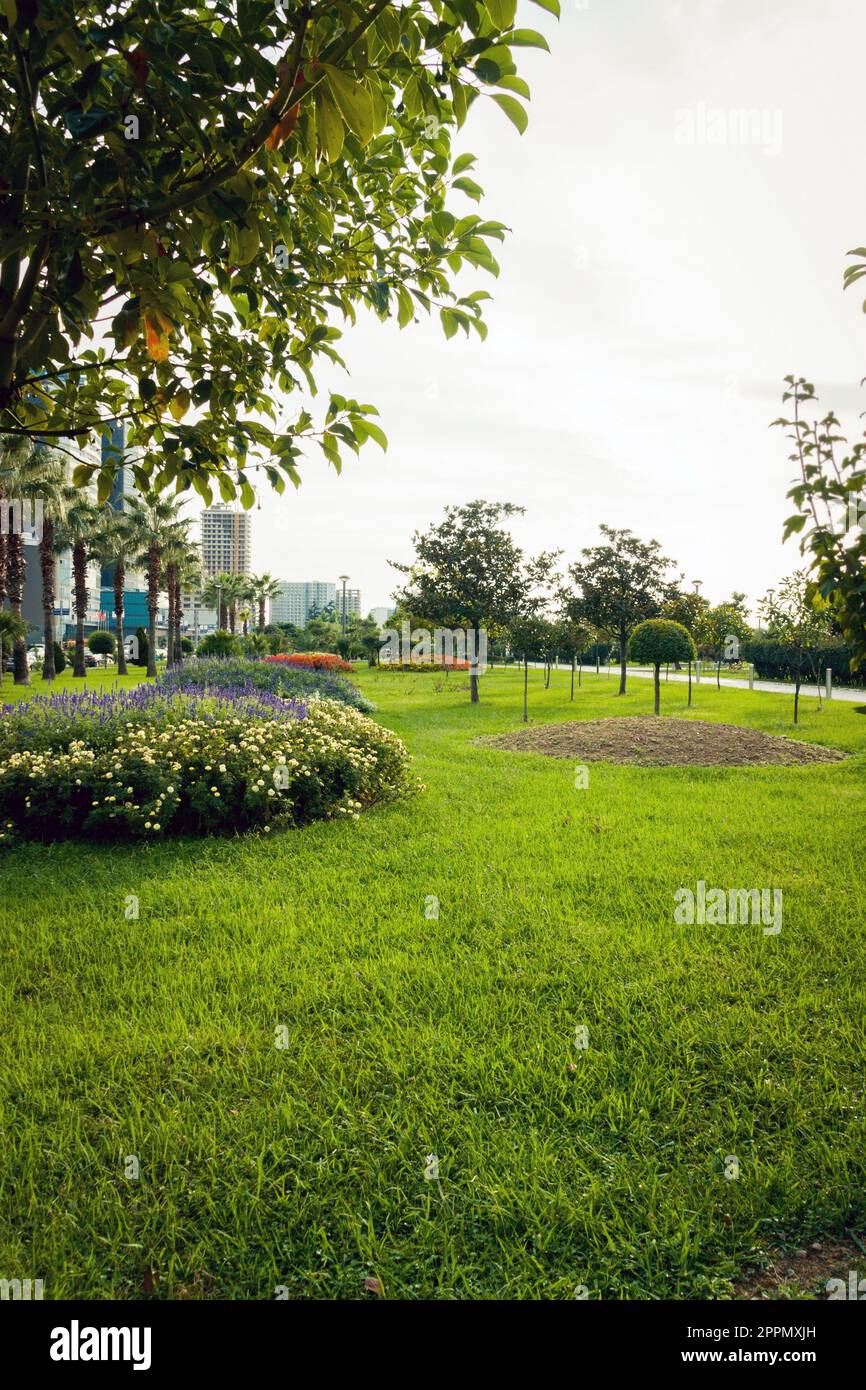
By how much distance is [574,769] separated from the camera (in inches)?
463

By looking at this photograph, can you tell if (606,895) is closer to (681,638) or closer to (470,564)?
(681,638)

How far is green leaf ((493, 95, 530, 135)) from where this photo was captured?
167 cm

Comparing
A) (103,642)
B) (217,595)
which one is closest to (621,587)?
(103,642)

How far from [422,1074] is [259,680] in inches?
487

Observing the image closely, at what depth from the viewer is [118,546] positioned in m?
45.2

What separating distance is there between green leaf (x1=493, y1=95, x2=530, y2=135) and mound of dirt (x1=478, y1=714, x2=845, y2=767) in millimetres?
11441

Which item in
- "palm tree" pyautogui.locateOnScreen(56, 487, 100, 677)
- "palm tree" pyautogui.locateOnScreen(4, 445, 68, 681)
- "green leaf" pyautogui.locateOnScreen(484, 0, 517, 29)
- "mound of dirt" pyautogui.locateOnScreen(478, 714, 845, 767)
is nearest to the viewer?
"green leaf" pyautogui.locateOnScreen(484, 0, 517, 29)

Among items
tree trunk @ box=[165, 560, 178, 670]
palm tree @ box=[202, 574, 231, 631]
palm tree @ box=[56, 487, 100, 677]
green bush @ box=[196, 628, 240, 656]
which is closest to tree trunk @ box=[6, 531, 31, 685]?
palm tree @ box=[56, 487, 100, 677]

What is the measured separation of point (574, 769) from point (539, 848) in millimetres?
5029

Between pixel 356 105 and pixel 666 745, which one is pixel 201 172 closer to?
pixel 356 105

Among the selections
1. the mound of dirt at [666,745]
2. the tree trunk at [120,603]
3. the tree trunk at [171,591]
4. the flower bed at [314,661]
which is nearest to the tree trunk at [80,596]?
the tree trunk at [120,603]

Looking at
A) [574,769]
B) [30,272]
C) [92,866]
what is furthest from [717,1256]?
[574,769]

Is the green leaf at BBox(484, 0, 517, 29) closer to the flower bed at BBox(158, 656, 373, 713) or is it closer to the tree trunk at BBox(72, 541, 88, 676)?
the flower bed at BBox(158, 656, 373, 713)

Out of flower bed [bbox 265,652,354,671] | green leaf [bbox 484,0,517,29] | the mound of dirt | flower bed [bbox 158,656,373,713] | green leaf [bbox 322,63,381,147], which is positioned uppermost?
green leaf [bbox 484,0,517,29]
